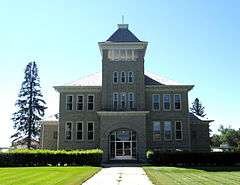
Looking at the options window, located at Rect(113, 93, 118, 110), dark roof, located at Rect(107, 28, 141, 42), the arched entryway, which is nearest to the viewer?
the arched entryway

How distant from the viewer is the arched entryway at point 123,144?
146 feet

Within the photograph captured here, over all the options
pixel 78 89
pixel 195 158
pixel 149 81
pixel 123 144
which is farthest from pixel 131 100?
pixel 195 158

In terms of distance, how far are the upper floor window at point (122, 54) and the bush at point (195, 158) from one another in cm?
1332

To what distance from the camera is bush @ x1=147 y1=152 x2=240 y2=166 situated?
124 ft

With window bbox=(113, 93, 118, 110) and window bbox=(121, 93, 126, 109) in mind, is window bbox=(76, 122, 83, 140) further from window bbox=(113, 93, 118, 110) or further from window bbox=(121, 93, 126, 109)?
window bbox=(121, 93, 126, 109)

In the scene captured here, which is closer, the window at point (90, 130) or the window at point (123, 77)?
the window at point (90, 130)

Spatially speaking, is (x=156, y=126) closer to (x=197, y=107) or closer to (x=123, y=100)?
(x=123, y=100)

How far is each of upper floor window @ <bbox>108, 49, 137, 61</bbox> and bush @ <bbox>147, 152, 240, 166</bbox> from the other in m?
13.3

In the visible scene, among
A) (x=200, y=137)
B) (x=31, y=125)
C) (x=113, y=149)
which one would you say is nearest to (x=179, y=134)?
(x=200, y=137)

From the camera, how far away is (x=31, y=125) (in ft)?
209

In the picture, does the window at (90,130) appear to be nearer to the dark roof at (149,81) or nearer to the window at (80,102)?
the window at (80,102)

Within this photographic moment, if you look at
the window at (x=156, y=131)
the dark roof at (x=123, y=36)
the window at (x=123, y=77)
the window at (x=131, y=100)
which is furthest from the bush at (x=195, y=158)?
the dark roof at (x=123, y=36)

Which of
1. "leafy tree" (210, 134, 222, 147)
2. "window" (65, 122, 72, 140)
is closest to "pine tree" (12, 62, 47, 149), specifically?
"window" (65, 122, 72, 140)

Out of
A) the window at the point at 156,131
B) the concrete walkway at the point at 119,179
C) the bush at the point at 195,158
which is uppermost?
the window at the point at 156,131
